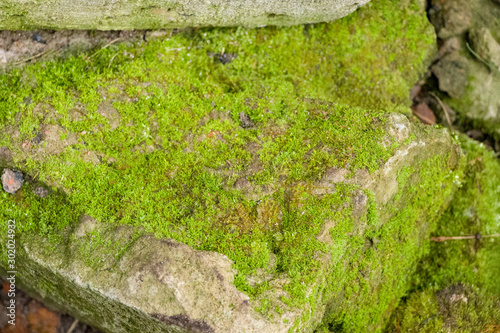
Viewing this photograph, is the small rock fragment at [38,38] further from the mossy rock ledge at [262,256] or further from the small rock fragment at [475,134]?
the small rock fragment at [475,134]

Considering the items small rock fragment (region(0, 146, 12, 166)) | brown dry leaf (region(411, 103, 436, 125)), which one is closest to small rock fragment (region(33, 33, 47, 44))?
small rock fragment (region(0, 146, 12, 166))

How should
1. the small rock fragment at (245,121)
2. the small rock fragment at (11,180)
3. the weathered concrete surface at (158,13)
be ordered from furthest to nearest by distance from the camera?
1. the small rock fragment at (245,121)
2. the small rock fragment at (11,180)
3. the weathered concrete surface at (158,13)

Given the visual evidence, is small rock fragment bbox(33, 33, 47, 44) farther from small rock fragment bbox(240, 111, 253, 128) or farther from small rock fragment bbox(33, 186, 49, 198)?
small rock fragment bbox(240, 111, 253, 128)

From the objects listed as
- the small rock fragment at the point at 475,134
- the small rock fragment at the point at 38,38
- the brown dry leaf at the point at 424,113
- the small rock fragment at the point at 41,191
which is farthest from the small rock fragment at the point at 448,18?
the small rock fragment at the point at 41,191

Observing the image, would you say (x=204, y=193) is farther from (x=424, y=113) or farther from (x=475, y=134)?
(x=475, y=134)

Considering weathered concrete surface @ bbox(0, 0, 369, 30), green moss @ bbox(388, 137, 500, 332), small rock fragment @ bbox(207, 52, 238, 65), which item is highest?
weathered concrete surface @ bbox(0, 0, 369, 30)

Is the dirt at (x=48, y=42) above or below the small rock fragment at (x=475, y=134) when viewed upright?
above
